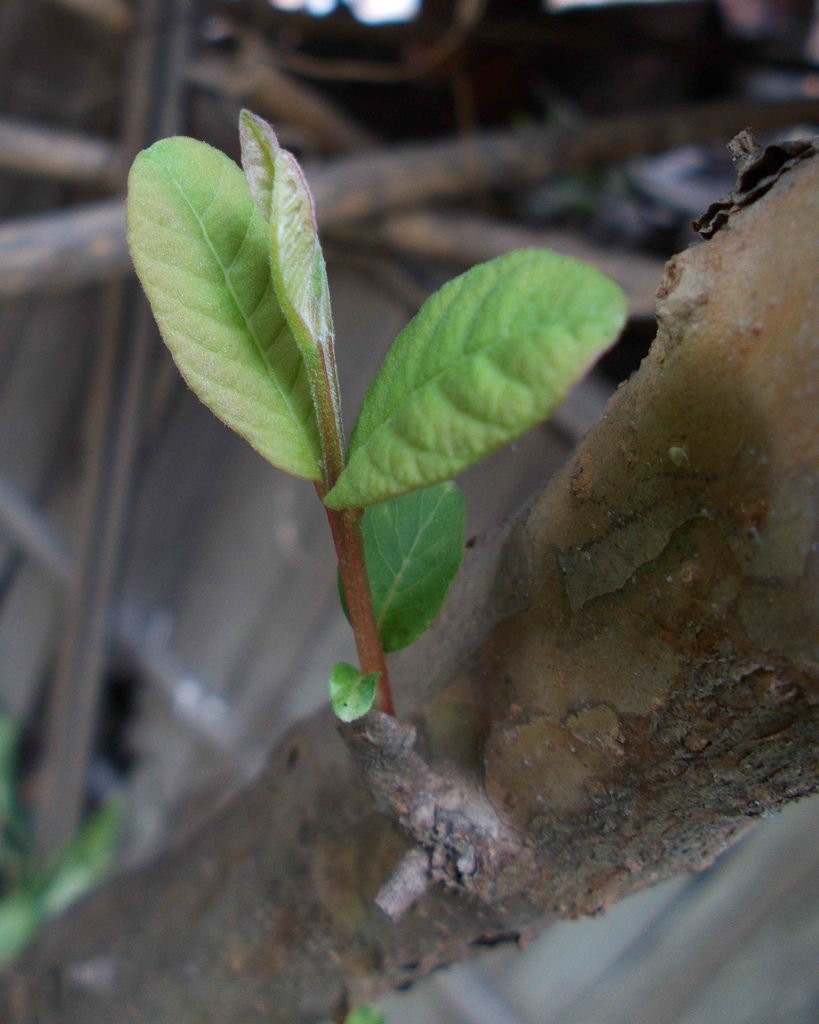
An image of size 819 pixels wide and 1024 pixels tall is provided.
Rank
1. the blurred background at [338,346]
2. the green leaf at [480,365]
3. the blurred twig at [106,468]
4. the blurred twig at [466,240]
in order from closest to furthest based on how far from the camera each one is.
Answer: the green leaf at [480,365] → the blurred twig at [466,240] → the blurred background at [338,346] → the blurred twig at [106,468]

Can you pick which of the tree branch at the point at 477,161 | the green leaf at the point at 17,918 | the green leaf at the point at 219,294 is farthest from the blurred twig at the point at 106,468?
the green leaf at the point at 219,294

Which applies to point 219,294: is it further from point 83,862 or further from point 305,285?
point 83,862


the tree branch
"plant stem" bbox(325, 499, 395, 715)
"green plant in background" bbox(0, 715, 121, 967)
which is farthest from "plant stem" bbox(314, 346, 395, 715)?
"green plant in background" bbox(0, 715, 121, 967)

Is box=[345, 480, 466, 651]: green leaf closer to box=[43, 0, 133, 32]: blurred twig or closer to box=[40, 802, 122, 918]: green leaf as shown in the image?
box=[43, 0, 133, 32]: blurred twig

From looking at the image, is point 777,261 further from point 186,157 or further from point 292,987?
point 292,987

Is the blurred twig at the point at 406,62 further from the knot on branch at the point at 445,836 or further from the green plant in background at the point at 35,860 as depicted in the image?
the green plant in background at the point at 35,860
